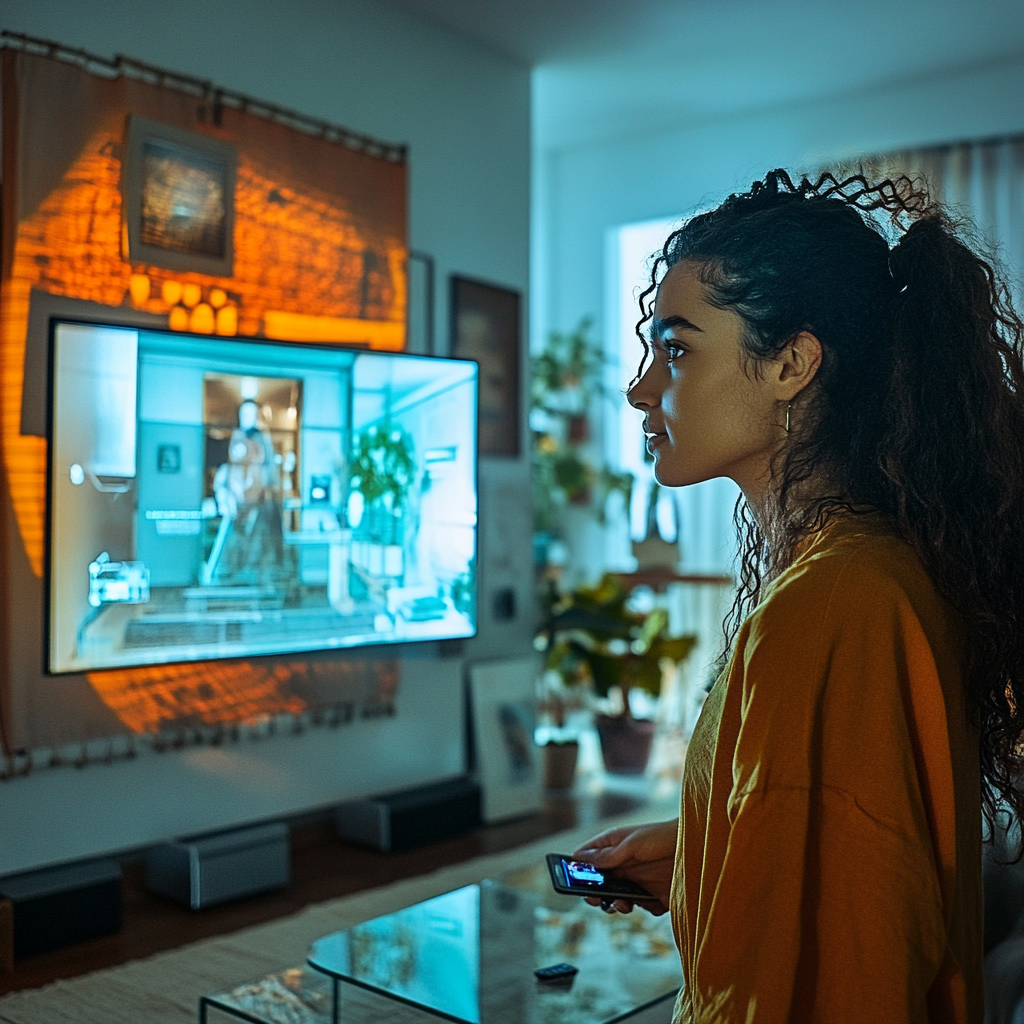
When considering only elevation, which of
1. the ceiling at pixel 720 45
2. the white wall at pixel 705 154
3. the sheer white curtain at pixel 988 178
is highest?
the ceiling at pixel 720 45

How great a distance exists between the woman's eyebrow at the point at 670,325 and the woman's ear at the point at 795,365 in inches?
3.3

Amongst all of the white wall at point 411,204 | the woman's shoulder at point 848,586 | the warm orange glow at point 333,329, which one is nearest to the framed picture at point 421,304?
the white wall at point 411,204

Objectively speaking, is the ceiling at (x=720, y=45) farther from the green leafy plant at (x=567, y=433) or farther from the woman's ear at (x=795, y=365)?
the woman's ear at (x=795, y=365)

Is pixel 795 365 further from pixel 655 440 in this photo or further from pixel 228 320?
pixel 228 320

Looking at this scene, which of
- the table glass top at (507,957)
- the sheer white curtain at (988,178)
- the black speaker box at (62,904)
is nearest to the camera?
the table glass top at (507,957)

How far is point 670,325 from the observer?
3.62 feet

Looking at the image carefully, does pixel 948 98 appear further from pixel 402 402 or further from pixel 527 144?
pixel 402 402

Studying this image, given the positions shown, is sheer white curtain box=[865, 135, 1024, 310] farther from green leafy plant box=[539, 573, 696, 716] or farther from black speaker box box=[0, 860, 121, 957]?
black speaker box box=[0, 860, 121, 957]

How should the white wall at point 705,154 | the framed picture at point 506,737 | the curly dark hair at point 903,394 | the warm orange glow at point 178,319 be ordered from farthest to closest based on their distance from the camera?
the white wall at point 705,154 < the framed picture at point 506,737 < the warm orange glow at point 178,319 < the curly dark hair at point 903,394

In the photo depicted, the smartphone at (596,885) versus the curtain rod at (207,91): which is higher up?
the curtain rod at (207,91)

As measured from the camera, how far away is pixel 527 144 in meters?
4.15

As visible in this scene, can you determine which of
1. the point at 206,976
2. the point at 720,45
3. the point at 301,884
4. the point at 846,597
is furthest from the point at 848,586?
the point at 720,45

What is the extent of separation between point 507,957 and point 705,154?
12.9ft

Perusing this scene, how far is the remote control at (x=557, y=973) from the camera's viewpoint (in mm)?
1817
